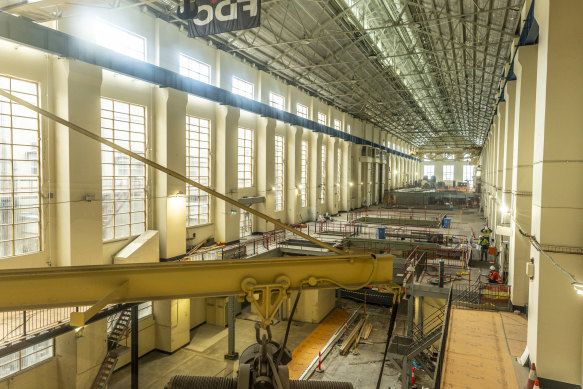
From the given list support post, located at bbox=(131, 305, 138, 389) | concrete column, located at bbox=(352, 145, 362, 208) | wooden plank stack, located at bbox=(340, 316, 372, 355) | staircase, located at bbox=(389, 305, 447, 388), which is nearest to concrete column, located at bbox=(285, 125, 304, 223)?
wooden plank stack, located at bbox=(340, 316, 372, 355)

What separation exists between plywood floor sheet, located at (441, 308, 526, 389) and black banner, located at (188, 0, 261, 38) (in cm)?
996

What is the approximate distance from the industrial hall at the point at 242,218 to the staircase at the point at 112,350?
0.30ft

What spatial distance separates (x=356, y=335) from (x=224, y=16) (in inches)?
618

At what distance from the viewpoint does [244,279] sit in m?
3.63

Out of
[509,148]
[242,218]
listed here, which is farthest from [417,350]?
[242,218]

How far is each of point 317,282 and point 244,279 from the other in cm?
82

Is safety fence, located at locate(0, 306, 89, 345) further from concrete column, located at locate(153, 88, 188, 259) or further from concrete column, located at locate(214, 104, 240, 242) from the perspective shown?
concrete column, located at locate(214, 104, 240, 242)

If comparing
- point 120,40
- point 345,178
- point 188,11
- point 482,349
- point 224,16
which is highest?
point 120,40

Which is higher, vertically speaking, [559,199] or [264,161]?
[264,161]

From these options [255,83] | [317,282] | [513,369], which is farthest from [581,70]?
[255,83]

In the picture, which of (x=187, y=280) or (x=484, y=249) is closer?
(x=187, y=280)

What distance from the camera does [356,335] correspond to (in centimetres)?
1778

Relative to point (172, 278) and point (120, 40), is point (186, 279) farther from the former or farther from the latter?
point (120, 40)

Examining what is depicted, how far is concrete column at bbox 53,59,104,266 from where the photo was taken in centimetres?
1162
